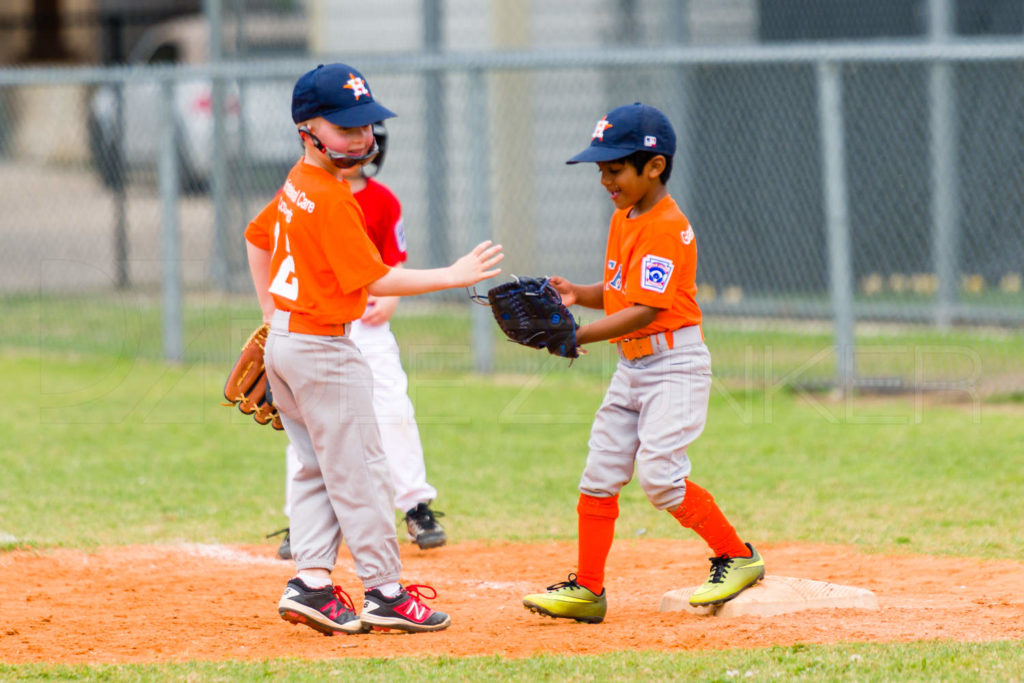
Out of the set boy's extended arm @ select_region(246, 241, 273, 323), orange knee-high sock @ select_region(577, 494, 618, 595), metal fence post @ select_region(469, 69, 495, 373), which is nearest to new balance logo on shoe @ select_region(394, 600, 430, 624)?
orange knee-high sock @ select_region(577, 494, 618, 595)

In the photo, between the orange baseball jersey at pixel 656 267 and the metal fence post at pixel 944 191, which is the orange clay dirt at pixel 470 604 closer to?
the orange baseball jersey at pixel 656 267

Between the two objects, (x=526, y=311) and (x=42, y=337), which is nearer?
(x=526, y=311)

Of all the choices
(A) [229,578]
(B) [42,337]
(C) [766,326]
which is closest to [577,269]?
(C) [766,326]

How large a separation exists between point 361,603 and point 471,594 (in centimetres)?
42

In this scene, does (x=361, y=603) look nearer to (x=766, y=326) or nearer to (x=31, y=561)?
(x=31, y=561)

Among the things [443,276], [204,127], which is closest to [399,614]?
[443,276]

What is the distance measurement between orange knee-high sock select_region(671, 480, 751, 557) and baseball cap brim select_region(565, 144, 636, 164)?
114cm

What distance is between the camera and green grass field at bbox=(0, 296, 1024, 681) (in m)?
3.96

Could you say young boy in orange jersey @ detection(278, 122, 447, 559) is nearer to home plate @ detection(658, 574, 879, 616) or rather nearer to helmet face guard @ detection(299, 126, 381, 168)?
helmet face guard @ detection(299, 126, 381, 168)

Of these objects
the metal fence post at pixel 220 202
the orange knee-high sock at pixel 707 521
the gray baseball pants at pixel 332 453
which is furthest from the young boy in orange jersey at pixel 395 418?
the metal fence post at pixel 220 202

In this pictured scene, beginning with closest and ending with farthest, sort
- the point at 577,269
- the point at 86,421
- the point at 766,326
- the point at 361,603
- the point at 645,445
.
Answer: the point at 645,445, the point at 361,603, the point at 86,421, the point at 766,326, the point at 577,269

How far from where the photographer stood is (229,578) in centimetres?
540

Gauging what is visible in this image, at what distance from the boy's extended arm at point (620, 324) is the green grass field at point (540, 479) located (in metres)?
1.04

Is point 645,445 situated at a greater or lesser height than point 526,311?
lesser
